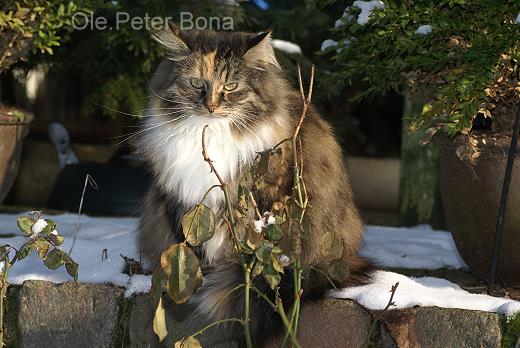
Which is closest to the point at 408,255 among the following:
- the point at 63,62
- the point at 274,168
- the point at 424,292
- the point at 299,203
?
the point at 424,292

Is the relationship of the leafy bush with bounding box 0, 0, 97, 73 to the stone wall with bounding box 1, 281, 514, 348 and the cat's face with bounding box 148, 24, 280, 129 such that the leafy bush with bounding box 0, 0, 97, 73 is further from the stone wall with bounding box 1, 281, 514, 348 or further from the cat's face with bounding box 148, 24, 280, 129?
the stone wall with bounding box 1, 281, 514, 348

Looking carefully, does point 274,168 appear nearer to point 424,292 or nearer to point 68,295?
point 424,292

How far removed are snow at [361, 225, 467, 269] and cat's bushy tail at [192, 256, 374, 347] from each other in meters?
0.68

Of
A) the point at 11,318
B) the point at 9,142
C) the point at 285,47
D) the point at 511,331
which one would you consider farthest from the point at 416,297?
the point at 285,47

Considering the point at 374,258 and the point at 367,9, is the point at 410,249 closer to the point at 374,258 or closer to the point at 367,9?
the point at 374,258

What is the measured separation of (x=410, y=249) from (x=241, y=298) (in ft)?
5.27

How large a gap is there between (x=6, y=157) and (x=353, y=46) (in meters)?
1.88

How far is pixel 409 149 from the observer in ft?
19.7

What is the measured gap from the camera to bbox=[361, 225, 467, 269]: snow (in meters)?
3.86

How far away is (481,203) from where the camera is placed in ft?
10.8

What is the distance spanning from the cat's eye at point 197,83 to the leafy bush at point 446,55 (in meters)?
0.84

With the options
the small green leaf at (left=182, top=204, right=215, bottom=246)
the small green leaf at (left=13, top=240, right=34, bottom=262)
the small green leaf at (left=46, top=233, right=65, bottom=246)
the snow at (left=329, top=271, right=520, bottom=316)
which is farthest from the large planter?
the small green leaf at (left=13, top=240, right=34, bottom=262)

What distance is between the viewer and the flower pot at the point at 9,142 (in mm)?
4062

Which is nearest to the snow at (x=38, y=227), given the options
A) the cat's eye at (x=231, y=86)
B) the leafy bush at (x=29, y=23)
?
the cat's eye at (x=231, y=86)
